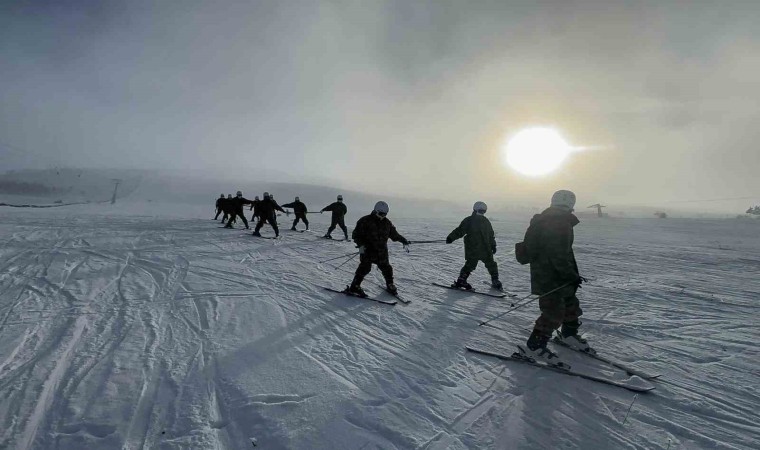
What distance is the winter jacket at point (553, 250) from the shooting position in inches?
178

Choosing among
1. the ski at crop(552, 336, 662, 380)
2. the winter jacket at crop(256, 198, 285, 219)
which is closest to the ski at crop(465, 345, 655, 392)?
the ski at crop(552, 336, 662, 380)

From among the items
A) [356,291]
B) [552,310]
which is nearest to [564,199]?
[552,310]

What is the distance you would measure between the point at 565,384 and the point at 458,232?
14.9 feet

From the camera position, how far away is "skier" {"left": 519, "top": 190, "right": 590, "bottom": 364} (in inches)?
175

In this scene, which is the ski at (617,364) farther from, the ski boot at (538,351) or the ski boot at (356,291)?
the ski boot at (356,291)

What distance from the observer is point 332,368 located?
4.03 meters

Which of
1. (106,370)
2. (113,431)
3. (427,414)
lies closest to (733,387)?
(427,414)

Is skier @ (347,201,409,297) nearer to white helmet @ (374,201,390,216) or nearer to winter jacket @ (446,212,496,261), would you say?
white helmet @ (374,201,390,216)

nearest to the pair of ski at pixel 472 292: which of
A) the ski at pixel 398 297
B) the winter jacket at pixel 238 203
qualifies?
the ski at pixel 398 297

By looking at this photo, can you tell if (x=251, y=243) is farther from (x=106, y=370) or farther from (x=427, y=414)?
(x=427, y=414)

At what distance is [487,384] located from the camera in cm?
383

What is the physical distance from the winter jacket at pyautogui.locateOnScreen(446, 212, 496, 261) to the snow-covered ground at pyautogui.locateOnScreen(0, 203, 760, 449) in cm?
111

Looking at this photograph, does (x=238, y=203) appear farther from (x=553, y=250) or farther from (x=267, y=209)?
(x=553, y=250)

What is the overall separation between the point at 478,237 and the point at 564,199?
3.62m
